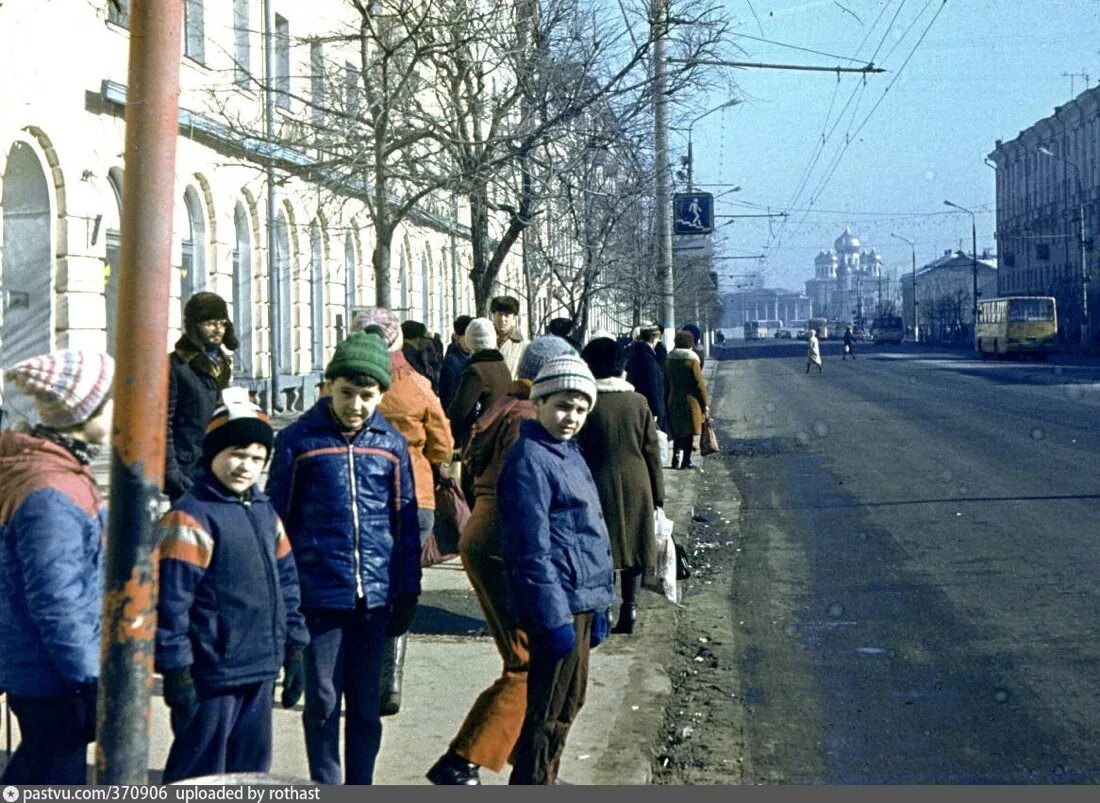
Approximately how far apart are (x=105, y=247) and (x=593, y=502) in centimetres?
1388

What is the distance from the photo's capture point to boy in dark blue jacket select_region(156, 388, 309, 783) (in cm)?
425

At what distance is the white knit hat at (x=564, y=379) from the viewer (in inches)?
206

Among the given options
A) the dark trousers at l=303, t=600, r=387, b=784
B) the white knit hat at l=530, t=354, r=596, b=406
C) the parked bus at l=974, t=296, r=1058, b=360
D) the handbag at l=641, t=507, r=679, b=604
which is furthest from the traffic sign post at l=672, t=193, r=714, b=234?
the parked bus at l=974, t=296, r=1058, b=360

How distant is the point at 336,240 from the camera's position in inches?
1076

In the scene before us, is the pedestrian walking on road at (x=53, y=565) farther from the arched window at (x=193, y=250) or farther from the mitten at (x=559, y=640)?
the arched window at (x=193, y=250)

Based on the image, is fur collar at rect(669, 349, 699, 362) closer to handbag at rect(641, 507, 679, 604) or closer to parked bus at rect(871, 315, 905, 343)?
handbag at rect(641, 507, 679, 604)

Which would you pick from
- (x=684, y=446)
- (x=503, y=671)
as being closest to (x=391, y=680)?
(x=503, y=671)

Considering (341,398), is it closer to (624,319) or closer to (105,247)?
(105,247)

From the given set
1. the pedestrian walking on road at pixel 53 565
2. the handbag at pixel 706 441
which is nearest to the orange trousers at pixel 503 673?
the pedestrian walking on road at pixel 53 565

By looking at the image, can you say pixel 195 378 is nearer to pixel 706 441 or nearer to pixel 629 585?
pixel 629 585

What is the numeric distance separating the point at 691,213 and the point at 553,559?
60.9ft

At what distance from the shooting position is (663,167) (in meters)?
19.0

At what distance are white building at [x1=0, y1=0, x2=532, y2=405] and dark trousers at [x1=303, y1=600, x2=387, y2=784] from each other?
683cm

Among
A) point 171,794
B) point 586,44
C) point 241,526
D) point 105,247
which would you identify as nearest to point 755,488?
point 586,44
